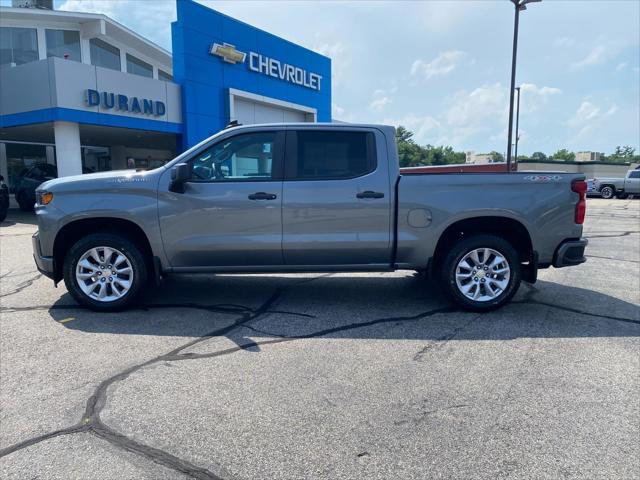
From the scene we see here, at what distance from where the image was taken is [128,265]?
210 inches

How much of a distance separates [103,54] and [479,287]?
24.3m

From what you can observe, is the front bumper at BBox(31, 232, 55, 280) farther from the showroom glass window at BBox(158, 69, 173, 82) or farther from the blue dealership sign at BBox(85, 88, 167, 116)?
the showroom glass window at BBox(158, 69, 173, 82)

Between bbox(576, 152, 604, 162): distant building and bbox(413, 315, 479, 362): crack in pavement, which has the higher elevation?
bbox(576, 152, 604, 162): distant building

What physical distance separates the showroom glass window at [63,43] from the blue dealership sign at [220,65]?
6.48 metres

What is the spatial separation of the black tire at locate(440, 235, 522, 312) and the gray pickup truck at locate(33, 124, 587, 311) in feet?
0.04

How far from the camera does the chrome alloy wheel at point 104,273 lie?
17.3ft

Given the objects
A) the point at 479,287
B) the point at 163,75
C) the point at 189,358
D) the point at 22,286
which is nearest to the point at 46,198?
the point at 22,286

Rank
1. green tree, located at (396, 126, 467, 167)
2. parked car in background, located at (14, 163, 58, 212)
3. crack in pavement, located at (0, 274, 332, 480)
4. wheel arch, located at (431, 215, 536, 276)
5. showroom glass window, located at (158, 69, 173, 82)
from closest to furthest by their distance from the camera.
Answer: crack in pavement, located at (0, 274, 332, 480)
wheel arch, located at (431, 215, 536, 276)
parked car in background, located at (14, 163, 58, 212)
showroom glass window, located at (158, 69, 173, 82)
green tree, located at (396, 126, 467, 167)

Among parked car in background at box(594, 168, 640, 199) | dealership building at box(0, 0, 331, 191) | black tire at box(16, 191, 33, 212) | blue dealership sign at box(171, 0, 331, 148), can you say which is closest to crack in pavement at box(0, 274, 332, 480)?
dealership building at box(0, 0, 331, 191)

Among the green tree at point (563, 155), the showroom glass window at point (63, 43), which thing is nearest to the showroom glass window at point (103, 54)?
the showroom glass window at point (63, 43)

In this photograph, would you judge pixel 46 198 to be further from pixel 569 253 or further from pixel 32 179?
pixel 32 179

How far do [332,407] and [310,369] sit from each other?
25.0 inches

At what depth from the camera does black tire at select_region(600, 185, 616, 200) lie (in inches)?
1291

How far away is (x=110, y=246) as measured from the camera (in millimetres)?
5262
